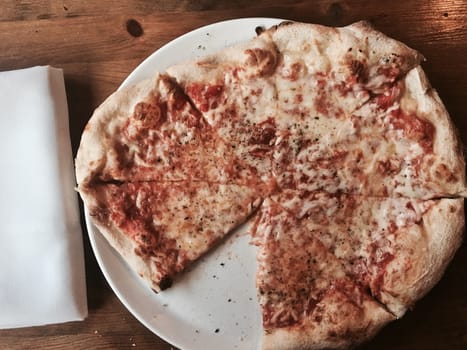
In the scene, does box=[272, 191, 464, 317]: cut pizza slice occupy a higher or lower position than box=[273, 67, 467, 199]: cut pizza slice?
lower

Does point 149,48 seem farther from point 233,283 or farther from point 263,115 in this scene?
point 233,283

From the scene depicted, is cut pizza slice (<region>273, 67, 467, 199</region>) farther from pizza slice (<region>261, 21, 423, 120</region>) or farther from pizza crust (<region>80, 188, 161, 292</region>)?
pizza crust (<region>80, 188, 161, 292</region>)

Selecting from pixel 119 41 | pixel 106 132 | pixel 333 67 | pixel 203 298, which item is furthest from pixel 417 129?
pixel 119 41

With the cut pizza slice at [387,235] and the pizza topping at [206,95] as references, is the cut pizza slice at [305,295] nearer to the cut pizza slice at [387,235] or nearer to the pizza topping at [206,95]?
the cut pizza slice at [387,235]

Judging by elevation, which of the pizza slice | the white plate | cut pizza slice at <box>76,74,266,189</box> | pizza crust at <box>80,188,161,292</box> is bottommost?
the white plate

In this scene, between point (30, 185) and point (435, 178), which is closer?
point (435, 178)

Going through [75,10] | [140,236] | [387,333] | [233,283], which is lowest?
[387,333]

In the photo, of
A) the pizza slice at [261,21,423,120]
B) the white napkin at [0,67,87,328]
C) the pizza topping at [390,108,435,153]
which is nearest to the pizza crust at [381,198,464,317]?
the pizza topping at [390,108,435,153]

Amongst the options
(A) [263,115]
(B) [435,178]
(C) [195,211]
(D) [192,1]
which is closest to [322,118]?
(A) [263,115]

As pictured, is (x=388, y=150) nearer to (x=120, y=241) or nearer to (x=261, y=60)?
(x=261, y=60)
